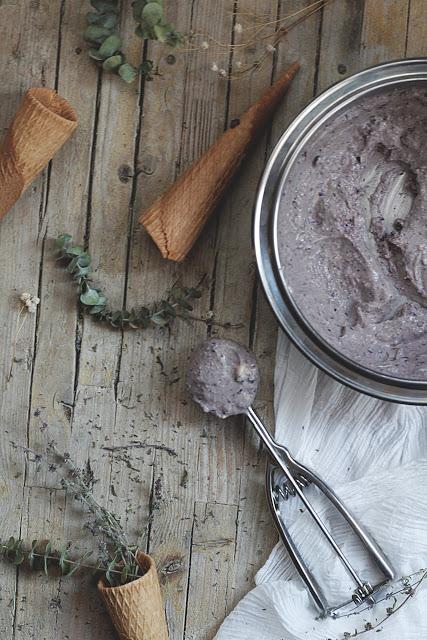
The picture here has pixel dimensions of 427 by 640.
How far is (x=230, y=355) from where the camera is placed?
1.37 m

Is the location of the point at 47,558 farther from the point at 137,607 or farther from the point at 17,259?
the point at 17,259

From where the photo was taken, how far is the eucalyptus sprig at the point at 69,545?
4.76ft

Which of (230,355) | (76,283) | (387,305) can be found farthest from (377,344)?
(76,283)

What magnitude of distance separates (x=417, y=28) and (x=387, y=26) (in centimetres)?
5

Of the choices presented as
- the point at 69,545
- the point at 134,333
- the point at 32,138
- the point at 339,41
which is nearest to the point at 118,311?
the point at 134,333

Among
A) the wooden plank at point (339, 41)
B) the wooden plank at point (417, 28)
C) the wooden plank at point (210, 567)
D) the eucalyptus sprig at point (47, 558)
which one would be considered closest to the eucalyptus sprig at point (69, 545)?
the eucalyptus sprig at point (47, 558)

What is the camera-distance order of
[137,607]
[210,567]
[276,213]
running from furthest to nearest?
[210,567] < [137,607] < [276,213]

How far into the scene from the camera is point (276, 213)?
128cm

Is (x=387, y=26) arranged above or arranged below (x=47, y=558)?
above

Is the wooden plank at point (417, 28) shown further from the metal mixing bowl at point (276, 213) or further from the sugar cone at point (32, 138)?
the sugar cone at point (32, 138)

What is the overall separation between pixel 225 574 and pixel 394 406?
437 millimetres

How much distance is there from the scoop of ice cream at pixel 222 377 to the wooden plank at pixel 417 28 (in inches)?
23.5

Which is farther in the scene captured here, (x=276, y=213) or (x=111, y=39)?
(x=111, y=39)


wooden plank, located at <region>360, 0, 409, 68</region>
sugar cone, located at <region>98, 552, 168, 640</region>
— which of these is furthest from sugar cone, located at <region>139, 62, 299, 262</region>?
sugar cone, located at <region>98, 552, 168, 640</region>
